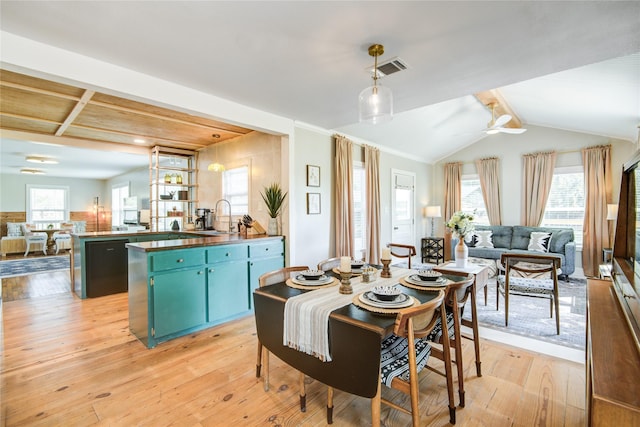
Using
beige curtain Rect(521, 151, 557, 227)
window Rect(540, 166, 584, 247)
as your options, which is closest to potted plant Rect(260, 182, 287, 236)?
beige curtain Rect(521, 151, 557, 227)

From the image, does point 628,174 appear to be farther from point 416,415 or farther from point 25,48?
point 25,48

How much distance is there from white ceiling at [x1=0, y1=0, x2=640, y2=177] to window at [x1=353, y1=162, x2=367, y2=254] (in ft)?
5.91

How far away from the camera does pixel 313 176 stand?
421 centimetres

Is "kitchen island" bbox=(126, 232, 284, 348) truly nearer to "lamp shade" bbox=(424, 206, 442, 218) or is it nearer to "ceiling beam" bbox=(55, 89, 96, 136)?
"ceiling beam" bbox=(55, 89, 96, 136)

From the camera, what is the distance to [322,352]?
1.54m

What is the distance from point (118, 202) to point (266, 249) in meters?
9.37

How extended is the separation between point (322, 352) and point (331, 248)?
303 centimetres

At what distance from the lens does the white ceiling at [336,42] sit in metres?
1.77

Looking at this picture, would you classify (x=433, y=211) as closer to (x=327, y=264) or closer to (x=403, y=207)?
(x=403, y=207)

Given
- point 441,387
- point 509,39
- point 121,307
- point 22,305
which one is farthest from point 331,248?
point 22,305

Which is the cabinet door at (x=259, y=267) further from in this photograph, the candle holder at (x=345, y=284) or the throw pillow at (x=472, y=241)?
the throw pillow at (x=472, y=241)

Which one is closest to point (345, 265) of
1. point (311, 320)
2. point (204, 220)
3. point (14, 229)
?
point (311, 320)

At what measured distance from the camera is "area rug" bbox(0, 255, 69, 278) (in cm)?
594

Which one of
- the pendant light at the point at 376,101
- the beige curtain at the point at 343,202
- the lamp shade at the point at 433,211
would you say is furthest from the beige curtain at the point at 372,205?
the pendant light at the point at 376,101
